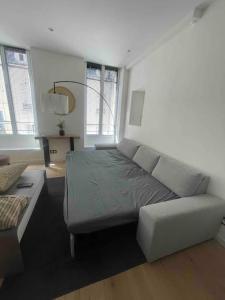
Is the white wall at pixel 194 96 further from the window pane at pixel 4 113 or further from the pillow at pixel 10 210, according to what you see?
the window pane at pixel 4 113

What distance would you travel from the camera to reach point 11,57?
3238 millimetres

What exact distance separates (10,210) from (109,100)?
12.6 feet

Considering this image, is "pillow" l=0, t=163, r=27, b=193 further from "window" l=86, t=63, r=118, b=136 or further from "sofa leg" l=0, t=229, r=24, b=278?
"window" l=86, t=63, r=118, b=136

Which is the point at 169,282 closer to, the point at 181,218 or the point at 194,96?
the point at 181,218

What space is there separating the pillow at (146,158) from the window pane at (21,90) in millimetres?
3002

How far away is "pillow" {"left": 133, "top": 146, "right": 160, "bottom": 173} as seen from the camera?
2.27 meters

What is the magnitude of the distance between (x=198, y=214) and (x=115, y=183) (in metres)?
0.98

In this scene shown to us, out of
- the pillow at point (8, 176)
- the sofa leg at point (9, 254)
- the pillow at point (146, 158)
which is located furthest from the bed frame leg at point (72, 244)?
the pillow at point (146, 158)

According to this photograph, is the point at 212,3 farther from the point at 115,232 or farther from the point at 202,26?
the point at 115,232

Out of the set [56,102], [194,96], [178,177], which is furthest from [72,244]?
[194,96]

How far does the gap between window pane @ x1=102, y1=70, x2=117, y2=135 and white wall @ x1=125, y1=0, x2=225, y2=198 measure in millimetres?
1687

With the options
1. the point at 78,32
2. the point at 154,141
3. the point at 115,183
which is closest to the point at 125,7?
the point at 78,32

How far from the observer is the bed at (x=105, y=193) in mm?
1270

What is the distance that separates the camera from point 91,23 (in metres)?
2.07
